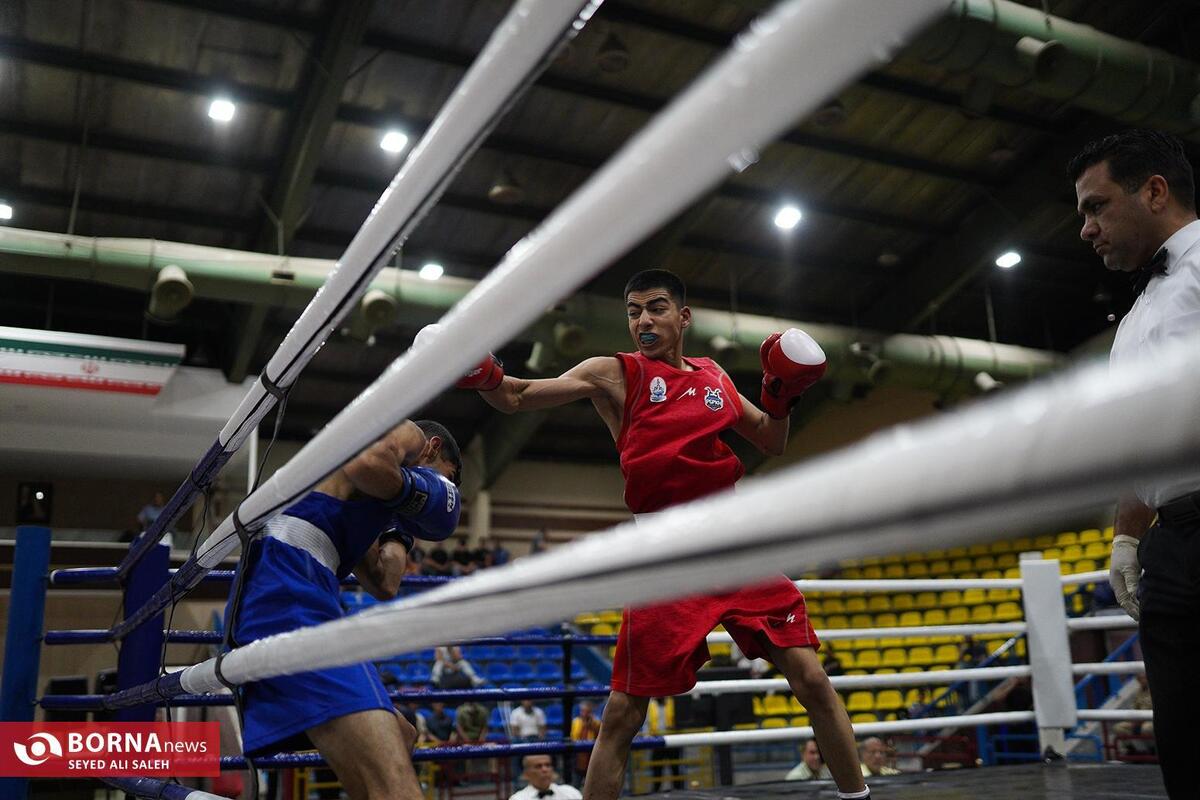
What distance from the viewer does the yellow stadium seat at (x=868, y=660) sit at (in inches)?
411

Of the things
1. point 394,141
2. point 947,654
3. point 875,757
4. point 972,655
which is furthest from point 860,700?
point 394,141

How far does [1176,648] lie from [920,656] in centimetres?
944

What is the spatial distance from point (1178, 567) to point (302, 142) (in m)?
7.92

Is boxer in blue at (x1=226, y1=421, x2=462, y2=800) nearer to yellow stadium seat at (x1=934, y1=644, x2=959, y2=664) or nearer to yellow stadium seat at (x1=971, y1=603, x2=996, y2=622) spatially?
yellow stadium seat at (x1=934, y1=644, x2=959, y2=664)

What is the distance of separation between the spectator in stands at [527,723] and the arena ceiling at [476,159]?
3.88 m

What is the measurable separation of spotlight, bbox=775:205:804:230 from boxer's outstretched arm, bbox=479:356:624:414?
821cm

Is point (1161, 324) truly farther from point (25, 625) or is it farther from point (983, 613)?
point (983, 613)

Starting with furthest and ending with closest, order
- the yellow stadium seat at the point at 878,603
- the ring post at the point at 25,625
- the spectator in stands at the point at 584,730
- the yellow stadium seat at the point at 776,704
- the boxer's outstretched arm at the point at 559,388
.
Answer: the yellow stadium seat at the point at 878,603, the yellow stadium seat at the point at 776,704, the spectator in stands at the point at 584,730, the ring post at the point at 25,625, the boxer's outstretched arm at the point at 559,388

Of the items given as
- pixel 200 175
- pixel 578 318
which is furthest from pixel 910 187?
pixel 200 175

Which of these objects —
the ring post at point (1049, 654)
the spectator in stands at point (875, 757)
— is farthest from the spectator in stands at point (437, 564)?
the ring post at point (1049, 654)

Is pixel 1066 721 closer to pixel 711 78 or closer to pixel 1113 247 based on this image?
pixel 1113 247

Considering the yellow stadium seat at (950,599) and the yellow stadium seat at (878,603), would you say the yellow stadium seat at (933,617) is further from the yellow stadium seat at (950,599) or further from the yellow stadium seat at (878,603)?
the yellow stadium seat at (878,603)

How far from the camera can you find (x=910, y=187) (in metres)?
10.2

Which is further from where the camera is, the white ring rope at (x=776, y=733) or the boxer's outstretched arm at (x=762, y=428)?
the white ring rope at (x=776, y=733)
